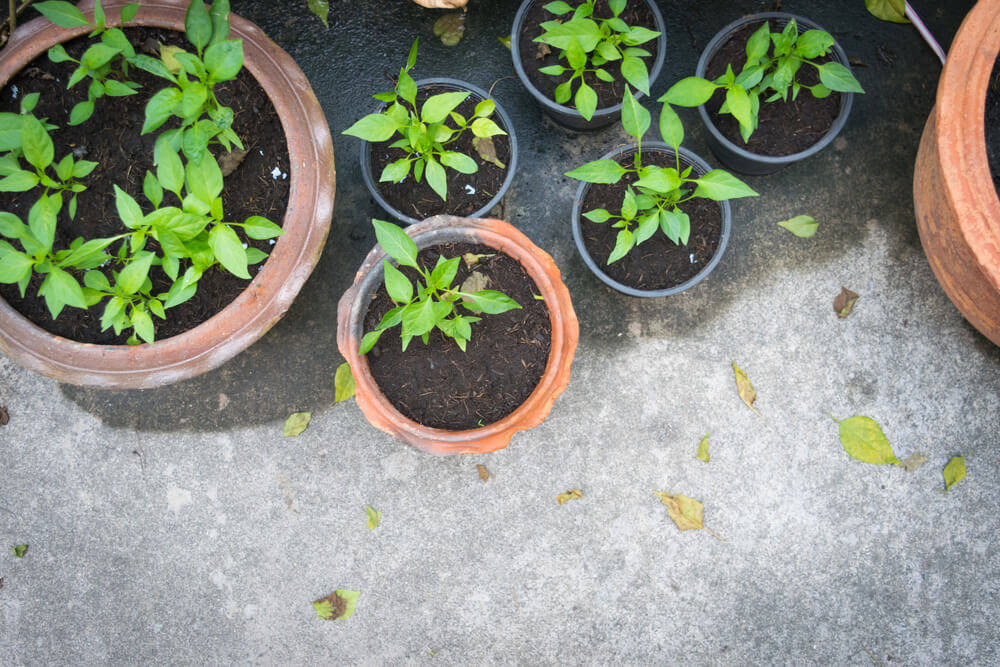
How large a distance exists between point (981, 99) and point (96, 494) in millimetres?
2849

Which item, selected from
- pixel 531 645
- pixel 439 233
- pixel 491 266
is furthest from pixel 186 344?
pixel 531 645

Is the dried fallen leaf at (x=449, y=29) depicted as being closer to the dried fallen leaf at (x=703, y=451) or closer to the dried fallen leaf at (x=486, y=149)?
the dried fallen leaf at (x=486, y=149)

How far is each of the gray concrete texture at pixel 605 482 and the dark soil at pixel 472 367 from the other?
317 mm

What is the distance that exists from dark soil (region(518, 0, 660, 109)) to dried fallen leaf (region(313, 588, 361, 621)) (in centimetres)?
173

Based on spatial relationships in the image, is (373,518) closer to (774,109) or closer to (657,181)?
(657,181)

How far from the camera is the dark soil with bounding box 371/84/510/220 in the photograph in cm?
192

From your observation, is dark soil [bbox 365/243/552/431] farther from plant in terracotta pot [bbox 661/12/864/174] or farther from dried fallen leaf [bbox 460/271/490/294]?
plant in terracotta pot [bbox 661/12/864/174]

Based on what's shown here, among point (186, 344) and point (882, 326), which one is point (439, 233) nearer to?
point (186, 344)

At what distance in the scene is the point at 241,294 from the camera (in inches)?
67.0

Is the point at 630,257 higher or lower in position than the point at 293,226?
lower

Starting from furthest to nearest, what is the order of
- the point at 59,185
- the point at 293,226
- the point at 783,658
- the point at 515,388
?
the point at 783,658 < the point at 515,388 < the point at 293,226 < the point at 59,185

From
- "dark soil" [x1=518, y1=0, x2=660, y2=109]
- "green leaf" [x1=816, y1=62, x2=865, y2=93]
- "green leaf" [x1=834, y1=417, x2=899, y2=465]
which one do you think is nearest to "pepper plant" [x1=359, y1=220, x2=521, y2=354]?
"dark soil" [x1=518, y1=0, x2=660, y2=109]

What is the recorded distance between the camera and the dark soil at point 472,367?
1810 millimetres

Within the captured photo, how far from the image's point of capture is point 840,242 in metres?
2.10
